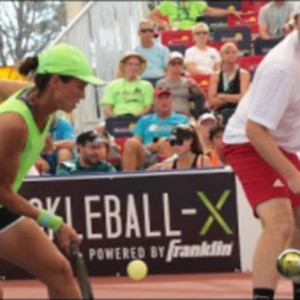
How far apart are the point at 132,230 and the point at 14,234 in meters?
5.55

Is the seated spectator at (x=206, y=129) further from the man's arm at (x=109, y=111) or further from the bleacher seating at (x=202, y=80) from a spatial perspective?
the bleacher seating at (x=202, y=80)

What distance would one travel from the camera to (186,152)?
1354 centimetres

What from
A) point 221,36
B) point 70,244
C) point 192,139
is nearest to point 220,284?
point 192,139

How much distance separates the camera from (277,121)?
7840 mm

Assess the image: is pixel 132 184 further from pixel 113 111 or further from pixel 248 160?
pixel 248 160

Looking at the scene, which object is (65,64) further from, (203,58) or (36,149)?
(203,58)

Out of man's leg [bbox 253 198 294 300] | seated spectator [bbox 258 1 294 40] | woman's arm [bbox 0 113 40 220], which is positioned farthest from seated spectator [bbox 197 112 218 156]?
woman's arm [bbox 0 113 40 220]

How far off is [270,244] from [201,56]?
35.3 feet

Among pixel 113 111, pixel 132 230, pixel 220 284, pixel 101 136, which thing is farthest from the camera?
pixel 113 111

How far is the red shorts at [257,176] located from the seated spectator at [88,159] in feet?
16.9

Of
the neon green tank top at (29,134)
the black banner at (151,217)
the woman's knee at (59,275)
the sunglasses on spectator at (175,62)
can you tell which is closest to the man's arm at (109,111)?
the sunglasses on spectator at (175,62)

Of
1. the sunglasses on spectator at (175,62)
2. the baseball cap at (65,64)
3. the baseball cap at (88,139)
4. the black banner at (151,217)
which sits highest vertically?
the baseball cap at (65,64)

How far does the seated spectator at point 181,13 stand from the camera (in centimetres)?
2202

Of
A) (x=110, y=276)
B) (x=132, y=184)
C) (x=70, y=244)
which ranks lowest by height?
(x=110, y=276)
